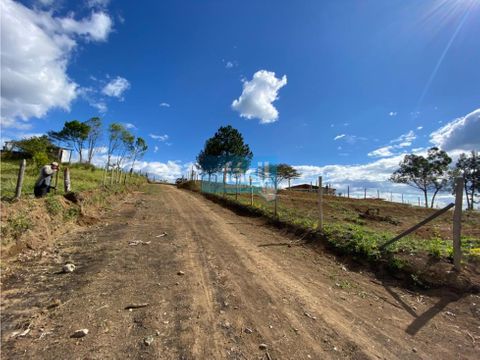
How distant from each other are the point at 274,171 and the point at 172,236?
1026cm

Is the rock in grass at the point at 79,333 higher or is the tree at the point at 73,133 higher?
the tree at the point at 73,133

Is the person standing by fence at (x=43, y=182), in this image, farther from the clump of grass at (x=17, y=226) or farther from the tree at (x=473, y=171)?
the tree at (x=473, y=171)

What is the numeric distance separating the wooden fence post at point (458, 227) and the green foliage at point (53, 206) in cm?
929

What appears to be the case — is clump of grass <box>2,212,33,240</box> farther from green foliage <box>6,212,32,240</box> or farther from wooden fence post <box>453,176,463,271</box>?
wooden fence post <box>453,176,463,271</box>

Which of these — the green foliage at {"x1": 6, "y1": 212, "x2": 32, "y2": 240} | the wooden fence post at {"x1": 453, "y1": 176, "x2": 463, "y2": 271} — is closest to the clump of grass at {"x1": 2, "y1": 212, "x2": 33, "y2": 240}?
the green foliage at {"x1": 6, "y1": 212, "x2": 32, "y2": 240}

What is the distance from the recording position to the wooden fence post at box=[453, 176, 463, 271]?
501 centimetres

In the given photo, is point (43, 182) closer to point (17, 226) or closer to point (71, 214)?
point (71, 214)

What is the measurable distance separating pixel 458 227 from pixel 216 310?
15.9 ft

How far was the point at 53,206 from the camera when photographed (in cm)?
715

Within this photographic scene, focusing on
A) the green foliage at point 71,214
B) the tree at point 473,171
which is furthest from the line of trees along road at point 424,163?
the green foliage at point 71,214

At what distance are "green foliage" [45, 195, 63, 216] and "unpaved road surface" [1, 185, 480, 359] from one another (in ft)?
4.26

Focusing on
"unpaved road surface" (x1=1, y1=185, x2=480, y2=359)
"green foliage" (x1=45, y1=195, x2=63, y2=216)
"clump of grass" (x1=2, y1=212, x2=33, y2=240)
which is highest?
"green foliage" (x1=45, y1=195, x2=63, y2=216)

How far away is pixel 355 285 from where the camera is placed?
5016 millimetres

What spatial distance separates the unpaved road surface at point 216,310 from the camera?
2.77 metres
